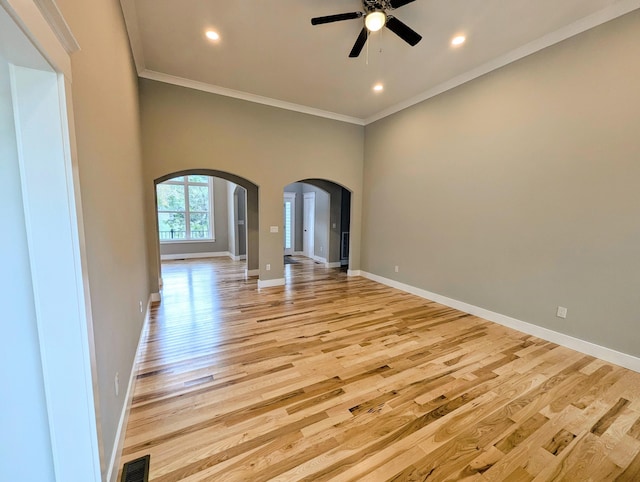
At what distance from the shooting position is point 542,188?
325 cm

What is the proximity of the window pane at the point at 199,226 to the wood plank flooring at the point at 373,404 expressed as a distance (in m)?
5.51

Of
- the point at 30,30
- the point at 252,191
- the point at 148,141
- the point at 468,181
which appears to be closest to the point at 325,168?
the point at 252,191

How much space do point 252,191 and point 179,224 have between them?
409cm

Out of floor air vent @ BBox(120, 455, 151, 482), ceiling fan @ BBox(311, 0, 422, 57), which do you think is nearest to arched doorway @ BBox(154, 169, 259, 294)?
ceiling fan @ BBox(311, 0, 422, 57)

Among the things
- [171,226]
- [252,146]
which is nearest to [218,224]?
[171,226]

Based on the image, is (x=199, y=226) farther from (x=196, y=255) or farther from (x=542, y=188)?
(x=542, y=188)

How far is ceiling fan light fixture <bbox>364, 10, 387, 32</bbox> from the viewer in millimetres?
2396

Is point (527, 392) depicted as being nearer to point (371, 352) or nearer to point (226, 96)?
point (371, 352)

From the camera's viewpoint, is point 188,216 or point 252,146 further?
point 188,216

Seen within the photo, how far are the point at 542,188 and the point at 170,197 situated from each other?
9165mm

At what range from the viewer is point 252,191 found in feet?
19.4

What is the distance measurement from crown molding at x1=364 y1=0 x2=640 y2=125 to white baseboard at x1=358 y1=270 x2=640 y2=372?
340 centimetres

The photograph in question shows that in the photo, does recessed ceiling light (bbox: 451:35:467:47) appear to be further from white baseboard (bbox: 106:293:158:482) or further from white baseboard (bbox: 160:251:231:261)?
white baseboard (bbox: 160:251:231:261)

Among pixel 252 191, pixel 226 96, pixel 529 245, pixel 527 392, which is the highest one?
pixel 226 96
